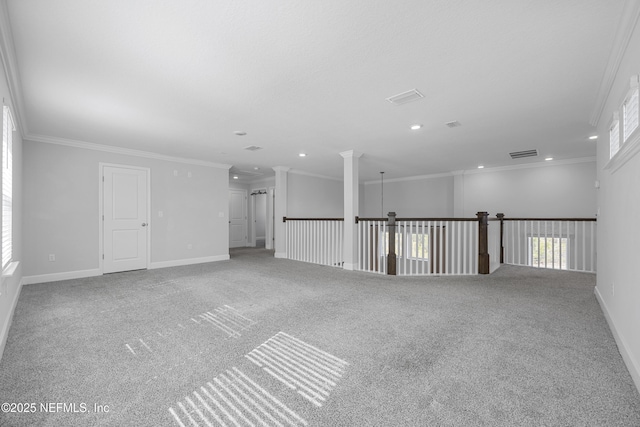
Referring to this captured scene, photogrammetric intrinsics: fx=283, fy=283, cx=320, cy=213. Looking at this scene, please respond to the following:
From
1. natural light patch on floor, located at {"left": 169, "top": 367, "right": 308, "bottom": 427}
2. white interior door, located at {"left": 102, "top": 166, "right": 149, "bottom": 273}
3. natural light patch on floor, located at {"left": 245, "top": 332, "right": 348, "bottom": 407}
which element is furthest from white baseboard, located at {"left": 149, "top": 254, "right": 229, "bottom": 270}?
natural light patch on floor, located at {"left": 169, "top": 367, "right": 308, "bottom": 427}

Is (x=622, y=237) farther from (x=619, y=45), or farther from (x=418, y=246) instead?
(x=418, y=246)

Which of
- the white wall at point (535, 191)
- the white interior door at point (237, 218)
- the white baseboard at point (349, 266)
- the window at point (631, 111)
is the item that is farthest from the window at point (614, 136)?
the white interior door at point (237, 218)

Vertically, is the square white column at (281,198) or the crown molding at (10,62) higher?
the crown molding at (10,62)

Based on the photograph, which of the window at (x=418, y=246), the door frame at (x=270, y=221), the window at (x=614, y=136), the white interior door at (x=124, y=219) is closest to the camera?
the window at (x=614, y=136)

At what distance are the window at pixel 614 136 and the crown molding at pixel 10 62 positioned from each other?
454 centimetres

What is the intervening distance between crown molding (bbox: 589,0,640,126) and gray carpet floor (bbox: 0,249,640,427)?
7.24 feet

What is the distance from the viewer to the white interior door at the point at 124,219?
5035 mm

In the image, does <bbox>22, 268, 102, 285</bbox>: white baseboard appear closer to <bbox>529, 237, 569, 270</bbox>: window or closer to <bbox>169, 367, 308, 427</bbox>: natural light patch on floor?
<bbox>169, 367, 308, 427</bbox>: natural light patch on floor

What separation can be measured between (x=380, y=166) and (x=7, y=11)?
6584 mm

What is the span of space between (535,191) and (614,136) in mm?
4803

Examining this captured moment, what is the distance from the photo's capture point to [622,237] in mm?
2213

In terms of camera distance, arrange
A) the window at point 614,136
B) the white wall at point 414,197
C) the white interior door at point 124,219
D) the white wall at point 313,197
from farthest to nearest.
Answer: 1. the white wall at point 414,197
2. the white wall at point 313,197
3. the white interior door at point 124,219
4. the window at point 614,136

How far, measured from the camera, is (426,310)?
3.08m

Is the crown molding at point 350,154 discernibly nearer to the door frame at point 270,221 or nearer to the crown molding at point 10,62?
the door frame at point 270,221
